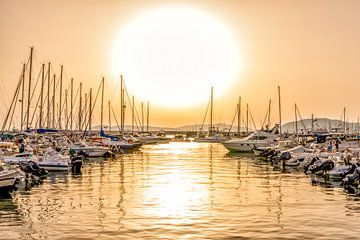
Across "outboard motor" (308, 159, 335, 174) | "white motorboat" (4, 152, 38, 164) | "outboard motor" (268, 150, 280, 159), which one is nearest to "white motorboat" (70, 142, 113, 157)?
"white motorboat" (4, 152, 38, 164)

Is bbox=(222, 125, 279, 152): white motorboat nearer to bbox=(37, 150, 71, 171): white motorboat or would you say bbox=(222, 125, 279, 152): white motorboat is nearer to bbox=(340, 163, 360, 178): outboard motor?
bbox=(37, 150, 71, 171): white motorboat

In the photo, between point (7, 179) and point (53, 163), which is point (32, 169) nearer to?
point (53, 163)

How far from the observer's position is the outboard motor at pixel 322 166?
1717 inches

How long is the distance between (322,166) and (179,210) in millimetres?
22704

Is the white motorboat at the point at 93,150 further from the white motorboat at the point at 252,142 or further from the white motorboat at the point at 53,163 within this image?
the white motorboat at the point at 252,142

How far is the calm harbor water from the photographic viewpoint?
20609mm

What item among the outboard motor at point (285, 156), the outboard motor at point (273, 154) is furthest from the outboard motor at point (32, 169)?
the outboard motor at point (273, 154)

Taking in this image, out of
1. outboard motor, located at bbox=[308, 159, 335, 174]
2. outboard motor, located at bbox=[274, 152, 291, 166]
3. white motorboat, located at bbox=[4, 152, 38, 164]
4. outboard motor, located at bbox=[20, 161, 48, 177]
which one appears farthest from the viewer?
outboard motor, located at bbox=[274, 152, 291, 166]

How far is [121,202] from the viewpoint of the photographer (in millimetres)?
28547

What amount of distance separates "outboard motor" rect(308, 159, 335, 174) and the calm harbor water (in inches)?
142

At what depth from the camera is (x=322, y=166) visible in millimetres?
44719

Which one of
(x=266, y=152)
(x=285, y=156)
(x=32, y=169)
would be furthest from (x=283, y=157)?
(x=32, y=169)

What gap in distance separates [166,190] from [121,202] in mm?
6211

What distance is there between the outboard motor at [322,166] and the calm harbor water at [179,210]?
142 inches
